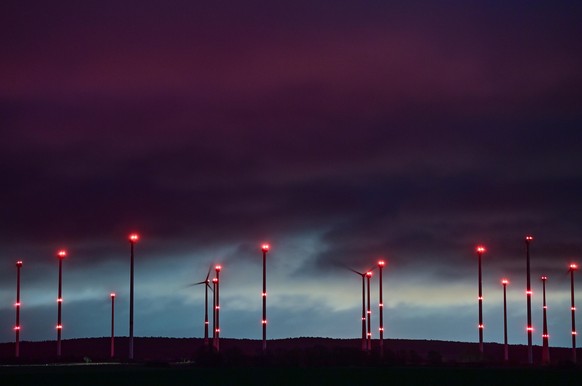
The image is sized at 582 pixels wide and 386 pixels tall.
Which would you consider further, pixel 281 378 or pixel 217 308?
pixel 217 308

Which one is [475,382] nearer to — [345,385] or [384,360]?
[345,385]

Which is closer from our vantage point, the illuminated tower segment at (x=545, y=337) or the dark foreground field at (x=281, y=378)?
the dark foreground field at (x=281, y=378)

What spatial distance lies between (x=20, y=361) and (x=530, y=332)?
5268 cm

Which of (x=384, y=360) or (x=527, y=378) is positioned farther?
(x=384, y=360)

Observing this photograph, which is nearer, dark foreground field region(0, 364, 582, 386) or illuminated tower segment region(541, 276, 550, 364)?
dark foreground field region(0, 364, 582, 386)

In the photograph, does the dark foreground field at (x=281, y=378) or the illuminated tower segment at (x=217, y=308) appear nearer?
the dark foreground field at (x=281, y=378)

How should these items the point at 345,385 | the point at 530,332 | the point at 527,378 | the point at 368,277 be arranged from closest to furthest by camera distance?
the point at 345,385
the point at 527,378
the point at 530,332
the point at 368,277

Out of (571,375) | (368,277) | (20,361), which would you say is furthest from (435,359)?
(20,361)

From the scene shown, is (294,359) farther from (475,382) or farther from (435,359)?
(475,382)

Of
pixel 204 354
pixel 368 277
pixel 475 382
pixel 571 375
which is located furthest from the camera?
pixel 368 277

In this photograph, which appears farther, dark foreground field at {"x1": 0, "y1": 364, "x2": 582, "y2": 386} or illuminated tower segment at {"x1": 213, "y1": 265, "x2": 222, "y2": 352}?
illuminated tower segment at {"x1": 213, "y1": 265, "x2": 222, "y2": 352}

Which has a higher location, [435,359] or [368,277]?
[368,277]

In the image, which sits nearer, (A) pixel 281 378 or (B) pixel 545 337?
(A) pixel 281 378

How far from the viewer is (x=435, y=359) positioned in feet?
408
